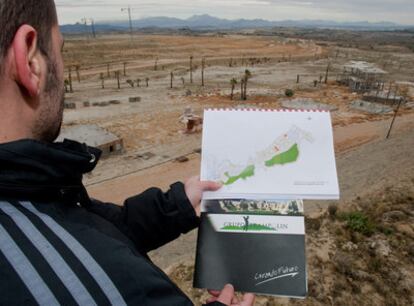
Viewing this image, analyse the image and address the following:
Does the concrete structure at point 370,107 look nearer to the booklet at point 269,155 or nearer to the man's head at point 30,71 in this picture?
the booklet at point 269,155

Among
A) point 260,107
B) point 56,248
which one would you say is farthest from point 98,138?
point 56,248

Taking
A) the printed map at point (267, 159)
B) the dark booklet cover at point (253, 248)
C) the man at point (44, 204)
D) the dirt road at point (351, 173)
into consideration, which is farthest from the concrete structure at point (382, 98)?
the man at point (44, 204)

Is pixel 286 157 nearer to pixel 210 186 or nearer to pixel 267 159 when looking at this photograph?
pixel 267 159

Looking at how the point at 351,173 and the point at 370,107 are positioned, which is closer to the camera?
the point at 351,173

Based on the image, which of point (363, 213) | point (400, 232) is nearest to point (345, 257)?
point (400, 232)

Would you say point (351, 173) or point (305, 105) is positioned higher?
point (351, 173)

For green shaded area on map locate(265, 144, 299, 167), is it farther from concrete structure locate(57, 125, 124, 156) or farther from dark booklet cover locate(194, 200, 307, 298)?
concrete structure locate(57, 125, 124, 156)

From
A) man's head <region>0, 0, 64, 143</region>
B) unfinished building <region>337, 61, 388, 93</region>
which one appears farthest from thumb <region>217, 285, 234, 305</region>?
unfinished building <region>337, 61, 388, 93</region>
